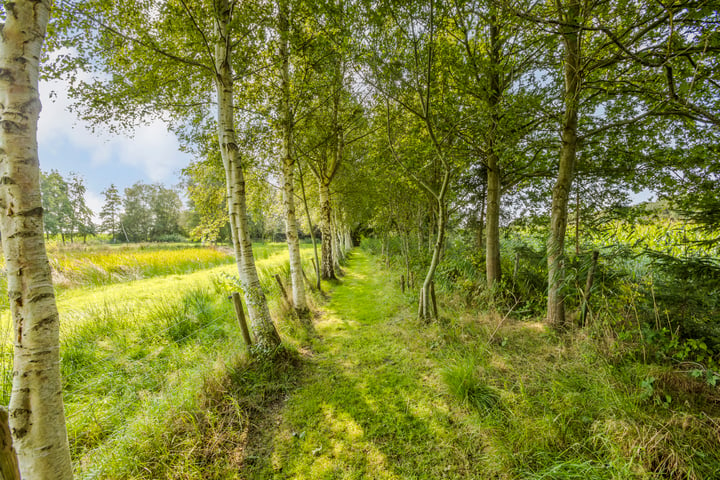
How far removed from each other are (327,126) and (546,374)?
29.2 ft

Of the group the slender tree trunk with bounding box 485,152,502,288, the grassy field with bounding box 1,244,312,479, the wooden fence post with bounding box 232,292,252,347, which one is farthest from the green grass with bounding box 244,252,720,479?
the slender tree trunk with bounding box 485,152,502,288

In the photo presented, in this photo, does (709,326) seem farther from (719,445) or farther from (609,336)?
(719,445)

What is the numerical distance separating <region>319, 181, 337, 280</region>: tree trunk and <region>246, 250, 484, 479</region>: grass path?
566 cm

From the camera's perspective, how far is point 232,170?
12.4ft

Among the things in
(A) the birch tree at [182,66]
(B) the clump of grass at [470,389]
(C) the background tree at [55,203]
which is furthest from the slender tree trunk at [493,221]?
(C) the background tree at [55,203]

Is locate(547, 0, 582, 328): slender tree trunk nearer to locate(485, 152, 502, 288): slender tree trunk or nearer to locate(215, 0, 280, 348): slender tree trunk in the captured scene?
locate(485, 152, 502, 288): slender tree trunk

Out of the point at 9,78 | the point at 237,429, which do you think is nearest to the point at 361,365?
the point at 237,429

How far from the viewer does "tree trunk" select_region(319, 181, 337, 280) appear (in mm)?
10227

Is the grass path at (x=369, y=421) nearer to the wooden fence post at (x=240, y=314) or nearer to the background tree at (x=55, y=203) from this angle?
the wooden fence post at (x=240, y=314)

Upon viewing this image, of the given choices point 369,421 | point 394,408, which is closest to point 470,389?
point 394,408

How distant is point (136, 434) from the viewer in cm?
251

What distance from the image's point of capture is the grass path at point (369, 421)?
2.50 m

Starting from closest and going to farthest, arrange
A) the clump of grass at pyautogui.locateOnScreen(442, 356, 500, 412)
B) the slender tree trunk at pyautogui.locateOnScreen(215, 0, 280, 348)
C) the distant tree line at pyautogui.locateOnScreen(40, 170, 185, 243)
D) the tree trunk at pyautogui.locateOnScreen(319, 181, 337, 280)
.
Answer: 1. the clump of grass at pyautogui.locateOnScreen(442, 356, 500, 412)
2. the slender tree trunk at pyautogui.locateOnScreen(215, 0, 280, 348)
3. the tree trunk at pyautogui.locateOnScreen(319, 181, 337, 280)
4. the distant tree line at pyautogui.locateOnScreen(40, 170, 185, 243)

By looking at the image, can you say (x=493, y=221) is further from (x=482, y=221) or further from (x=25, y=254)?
(x=25, y=254)
